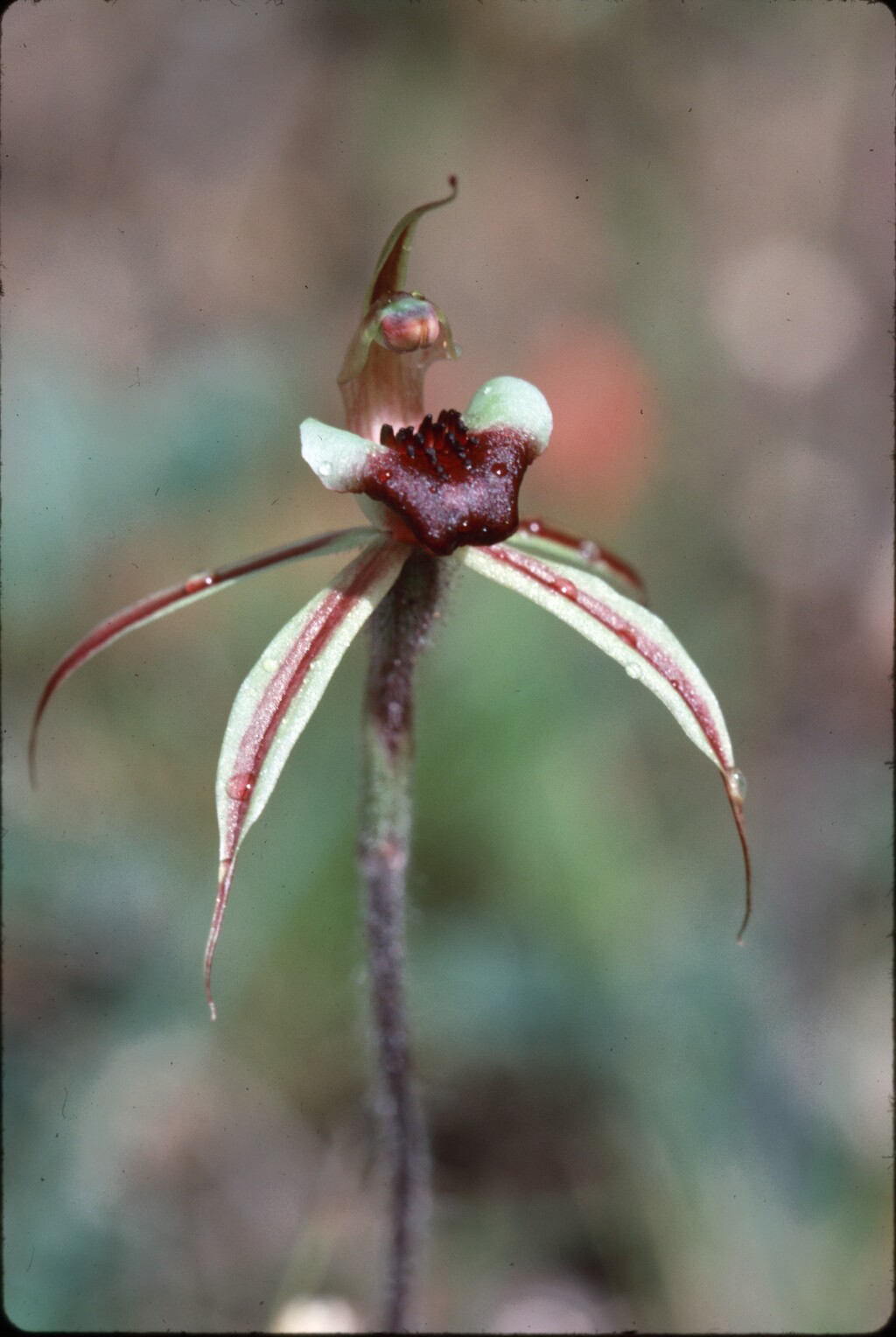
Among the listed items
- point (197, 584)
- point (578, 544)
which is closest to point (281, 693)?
point (197, 584)

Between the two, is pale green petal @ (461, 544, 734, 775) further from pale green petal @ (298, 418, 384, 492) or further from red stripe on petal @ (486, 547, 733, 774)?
pale green petal @ (298, 418, 384, 492)

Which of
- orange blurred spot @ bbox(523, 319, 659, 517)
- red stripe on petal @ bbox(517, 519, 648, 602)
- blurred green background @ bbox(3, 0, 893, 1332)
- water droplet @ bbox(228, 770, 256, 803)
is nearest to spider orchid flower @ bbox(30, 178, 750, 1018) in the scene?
water droplet @ bbox(228, 770, 256, 803)

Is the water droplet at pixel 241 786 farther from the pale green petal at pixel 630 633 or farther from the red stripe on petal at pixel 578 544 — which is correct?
the red stripe on petal at pixel 578 544

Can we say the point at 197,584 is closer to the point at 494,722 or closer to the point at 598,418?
the point at 494,722

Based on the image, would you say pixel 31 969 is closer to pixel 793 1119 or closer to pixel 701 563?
pixel 793 1119

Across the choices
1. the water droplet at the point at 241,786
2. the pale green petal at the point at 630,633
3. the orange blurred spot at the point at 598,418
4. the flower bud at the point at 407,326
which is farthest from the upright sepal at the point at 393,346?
the orange blurred spot at the point at 598,418

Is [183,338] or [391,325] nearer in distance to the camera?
[391,325]

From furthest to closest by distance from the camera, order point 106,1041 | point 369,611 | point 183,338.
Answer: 1. point 183,338
2. point 106,1041
3. point 369,611

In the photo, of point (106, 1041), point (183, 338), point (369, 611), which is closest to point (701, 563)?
point (183, 338)
